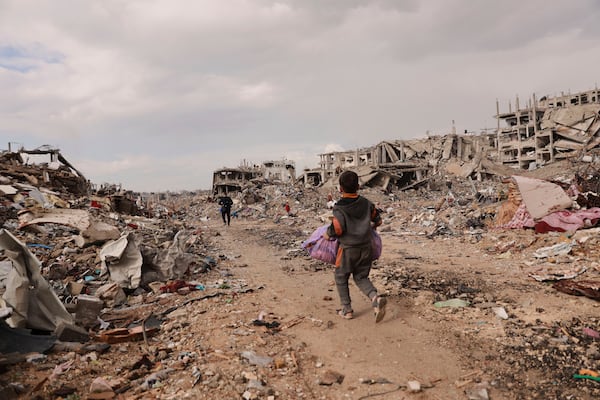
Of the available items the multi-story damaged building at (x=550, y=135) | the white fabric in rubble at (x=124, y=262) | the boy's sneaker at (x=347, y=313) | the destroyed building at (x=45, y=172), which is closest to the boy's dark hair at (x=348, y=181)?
the boy's sneaker at (x=347, y=313)

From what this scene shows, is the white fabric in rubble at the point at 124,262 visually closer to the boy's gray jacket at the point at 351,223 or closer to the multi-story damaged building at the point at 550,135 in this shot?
the boy's gray jacket at the point at 351,223

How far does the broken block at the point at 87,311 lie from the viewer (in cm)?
379

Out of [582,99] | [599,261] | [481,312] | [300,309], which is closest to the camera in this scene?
[481,312]

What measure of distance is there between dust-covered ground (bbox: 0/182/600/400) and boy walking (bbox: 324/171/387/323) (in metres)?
0.36

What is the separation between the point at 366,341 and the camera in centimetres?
321

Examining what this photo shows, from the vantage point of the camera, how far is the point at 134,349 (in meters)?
3.30

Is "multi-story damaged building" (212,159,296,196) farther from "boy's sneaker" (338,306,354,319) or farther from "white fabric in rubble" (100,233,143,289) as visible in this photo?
"boy's sneaker" (338,306,354,319)

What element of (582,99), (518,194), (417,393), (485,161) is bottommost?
(417,393)

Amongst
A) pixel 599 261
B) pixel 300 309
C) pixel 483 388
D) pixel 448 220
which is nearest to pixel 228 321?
pixel 300 309

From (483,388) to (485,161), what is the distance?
40.2 meters

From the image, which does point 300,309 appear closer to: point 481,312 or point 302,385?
point 302,385

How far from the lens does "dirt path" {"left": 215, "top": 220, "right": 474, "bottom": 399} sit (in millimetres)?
2572

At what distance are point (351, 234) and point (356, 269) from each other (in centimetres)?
38

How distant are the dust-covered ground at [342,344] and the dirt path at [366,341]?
0.01m
